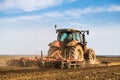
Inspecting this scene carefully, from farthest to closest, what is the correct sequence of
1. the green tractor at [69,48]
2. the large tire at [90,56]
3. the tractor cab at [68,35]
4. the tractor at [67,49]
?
the large tire at [90,56], the tractor cab at [68,35], the green tractor at [69,48], the tractor at [67,49]

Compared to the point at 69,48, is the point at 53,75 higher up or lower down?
lower down

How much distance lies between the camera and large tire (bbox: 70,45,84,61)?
75.2 ft

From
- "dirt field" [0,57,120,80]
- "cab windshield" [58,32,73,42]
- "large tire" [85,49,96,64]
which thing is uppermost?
"cab windshield" [58,32,73,42]

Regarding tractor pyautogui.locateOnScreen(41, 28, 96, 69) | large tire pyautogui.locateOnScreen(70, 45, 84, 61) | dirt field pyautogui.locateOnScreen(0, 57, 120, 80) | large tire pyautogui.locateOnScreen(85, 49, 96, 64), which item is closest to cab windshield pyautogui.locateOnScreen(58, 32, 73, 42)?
tractor pyautogui.locateOnScreen(41, 28, 96, 69)

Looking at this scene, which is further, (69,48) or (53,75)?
(69,48)

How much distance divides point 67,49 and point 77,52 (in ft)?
3.01

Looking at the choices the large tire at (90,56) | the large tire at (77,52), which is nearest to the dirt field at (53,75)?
the large tire at (77,52)

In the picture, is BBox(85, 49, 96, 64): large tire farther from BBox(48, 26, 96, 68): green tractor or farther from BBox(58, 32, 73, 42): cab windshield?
BBox(58, 32, 73, 42): cab windshield

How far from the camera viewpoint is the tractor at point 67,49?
21594mm

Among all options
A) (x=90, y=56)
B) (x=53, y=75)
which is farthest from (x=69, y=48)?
(x=53, y=75)

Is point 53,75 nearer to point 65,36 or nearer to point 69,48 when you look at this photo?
point 69,48

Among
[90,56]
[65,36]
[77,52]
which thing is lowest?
[90,56]

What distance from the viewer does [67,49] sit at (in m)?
23.3

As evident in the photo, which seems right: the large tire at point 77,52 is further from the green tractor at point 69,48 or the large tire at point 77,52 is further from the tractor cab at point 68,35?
the tractor cab at point 68,35
